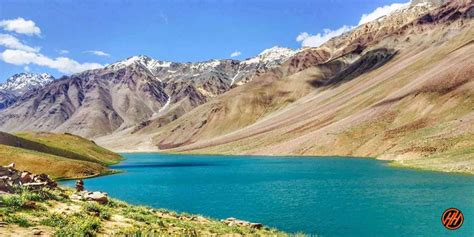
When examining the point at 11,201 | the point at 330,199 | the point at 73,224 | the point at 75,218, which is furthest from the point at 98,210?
the point at 330,199

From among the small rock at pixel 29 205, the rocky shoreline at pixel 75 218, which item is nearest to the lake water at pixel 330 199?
the rocky shoreline at pixel 75 218

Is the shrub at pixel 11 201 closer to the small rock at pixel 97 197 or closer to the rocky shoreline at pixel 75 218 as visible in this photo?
the rocky shoreline at pixel 75 218

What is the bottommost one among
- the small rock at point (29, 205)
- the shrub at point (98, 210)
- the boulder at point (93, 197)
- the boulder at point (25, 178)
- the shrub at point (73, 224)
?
the shrub at point (73, 224)

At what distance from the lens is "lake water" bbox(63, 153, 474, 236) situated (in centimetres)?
4206

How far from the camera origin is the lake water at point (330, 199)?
42062 mm

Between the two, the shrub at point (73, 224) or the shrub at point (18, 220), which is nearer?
the shrub at point (73, 224)

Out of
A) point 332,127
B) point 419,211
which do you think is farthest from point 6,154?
point 332,127

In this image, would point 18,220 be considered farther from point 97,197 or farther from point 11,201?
point 97,197

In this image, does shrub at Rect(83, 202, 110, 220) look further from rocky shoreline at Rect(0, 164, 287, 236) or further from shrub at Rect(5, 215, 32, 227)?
shrub at Rect(5, 215, 32, 227)

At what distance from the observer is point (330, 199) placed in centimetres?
5956

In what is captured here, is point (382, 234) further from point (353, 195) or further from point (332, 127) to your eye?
point (332, 127)

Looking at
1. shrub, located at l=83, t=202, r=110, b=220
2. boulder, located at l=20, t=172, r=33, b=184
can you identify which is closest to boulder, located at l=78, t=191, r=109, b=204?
shrub, located at l=83, t=202, r=110, b=220

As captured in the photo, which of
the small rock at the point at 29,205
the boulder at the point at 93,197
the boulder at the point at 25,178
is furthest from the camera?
the boulder at the point at 25,178

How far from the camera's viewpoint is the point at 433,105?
154375 millimetres
